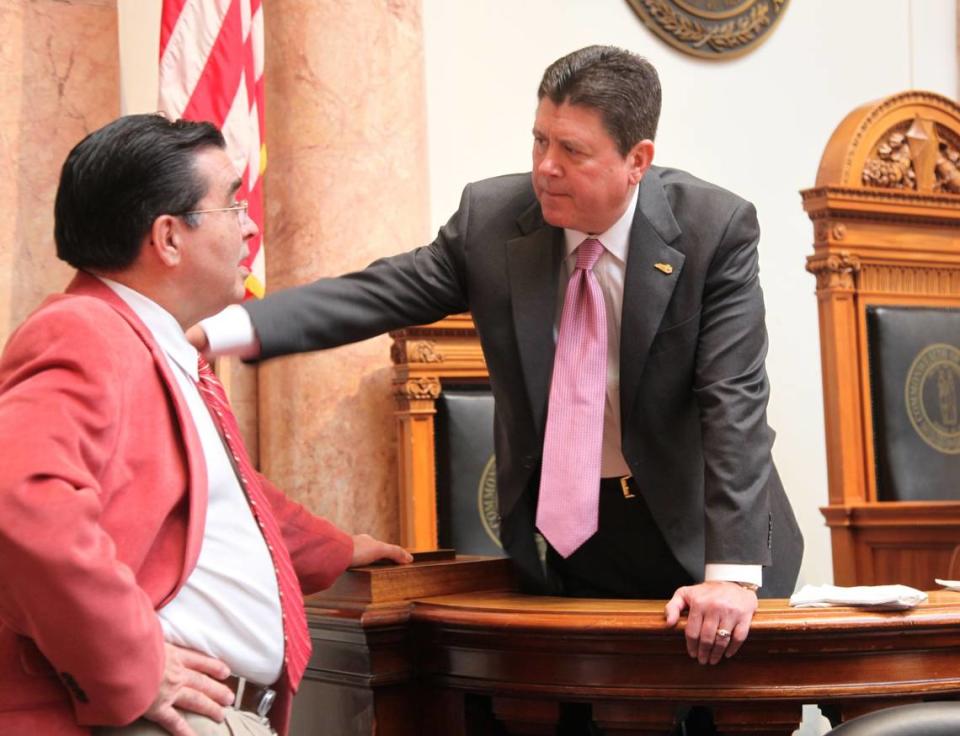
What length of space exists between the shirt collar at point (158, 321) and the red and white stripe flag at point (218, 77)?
2.05 meters

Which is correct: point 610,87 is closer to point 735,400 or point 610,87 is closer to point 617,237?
point 617,237

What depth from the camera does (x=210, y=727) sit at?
5.57 feet

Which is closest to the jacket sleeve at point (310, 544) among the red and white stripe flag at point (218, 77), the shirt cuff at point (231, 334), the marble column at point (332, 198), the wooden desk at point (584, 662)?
the wooden desk at point (584, 662)

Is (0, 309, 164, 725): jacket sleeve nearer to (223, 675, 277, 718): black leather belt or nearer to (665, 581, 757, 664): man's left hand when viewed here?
(223, 675, 277, 718): black leather belt

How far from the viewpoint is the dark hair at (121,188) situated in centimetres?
185

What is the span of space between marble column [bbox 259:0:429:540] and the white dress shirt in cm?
247

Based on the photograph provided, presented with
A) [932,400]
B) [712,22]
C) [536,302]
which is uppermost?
[712,22]

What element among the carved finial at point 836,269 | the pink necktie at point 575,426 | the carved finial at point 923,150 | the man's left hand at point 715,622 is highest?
the carved finial at point 923,150

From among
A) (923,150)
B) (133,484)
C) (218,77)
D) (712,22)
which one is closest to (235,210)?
(133,484)

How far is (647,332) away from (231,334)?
72cm

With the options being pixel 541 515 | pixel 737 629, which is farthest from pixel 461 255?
pixel 737 629

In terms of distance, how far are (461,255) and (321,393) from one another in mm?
1865

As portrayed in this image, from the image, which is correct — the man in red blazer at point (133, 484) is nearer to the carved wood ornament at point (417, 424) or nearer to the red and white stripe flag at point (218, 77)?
the red and white stripe flag at point (218, 77)

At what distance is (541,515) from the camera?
2473mm
